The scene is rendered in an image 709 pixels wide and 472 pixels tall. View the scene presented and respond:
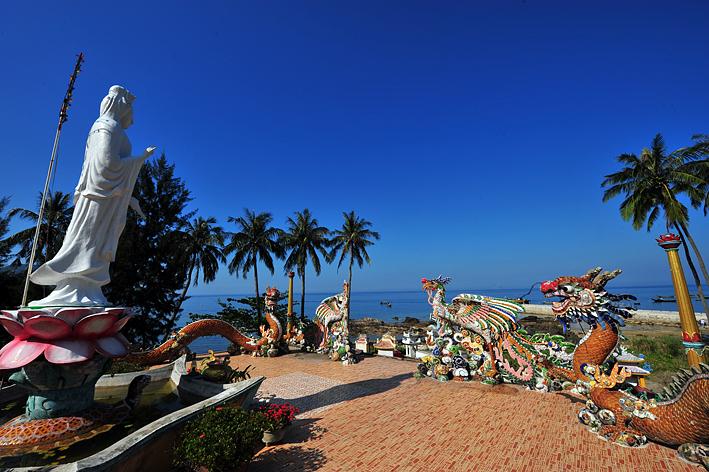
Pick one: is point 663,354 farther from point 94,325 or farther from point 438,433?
point 94,325

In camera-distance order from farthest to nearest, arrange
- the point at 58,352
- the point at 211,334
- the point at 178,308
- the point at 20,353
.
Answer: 1. the point at 178,308
2. the point at 211,334
3. the point at 58,352
4. the point at 20,353

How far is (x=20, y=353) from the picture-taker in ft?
15.3

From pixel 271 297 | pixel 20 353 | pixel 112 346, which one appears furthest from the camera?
pixel 271 297

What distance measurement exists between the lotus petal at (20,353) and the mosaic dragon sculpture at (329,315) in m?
10.5

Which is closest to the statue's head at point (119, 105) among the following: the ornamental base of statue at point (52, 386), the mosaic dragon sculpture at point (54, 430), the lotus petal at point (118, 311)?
the lotus petal at point (118, 311)

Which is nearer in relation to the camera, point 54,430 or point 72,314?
point 54,430

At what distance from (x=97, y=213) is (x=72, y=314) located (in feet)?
7.18

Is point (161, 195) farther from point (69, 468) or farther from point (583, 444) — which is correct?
point (583, 444)

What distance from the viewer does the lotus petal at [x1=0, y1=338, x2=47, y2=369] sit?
4586mm

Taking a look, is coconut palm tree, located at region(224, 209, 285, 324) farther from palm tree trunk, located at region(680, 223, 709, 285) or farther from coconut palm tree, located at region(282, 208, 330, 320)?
palm tree trunk, located at region(680, 223, 709, 285)

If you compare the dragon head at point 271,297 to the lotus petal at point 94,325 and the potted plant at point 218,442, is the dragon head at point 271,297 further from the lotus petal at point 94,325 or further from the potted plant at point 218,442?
the potted plant at point 218,442

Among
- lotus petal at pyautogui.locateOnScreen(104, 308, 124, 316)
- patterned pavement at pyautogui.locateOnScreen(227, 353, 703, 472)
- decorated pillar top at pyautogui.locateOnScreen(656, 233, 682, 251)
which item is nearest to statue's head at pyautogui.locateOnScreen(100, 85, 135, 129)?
lotus petal at pyautogui.locateOnScreen(104, 308, 124, 316)

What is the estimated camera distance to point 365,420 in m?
7.02

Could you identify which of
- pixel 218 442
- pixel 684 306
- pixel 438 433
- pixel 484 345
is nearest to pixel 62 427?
pixel 218 442
